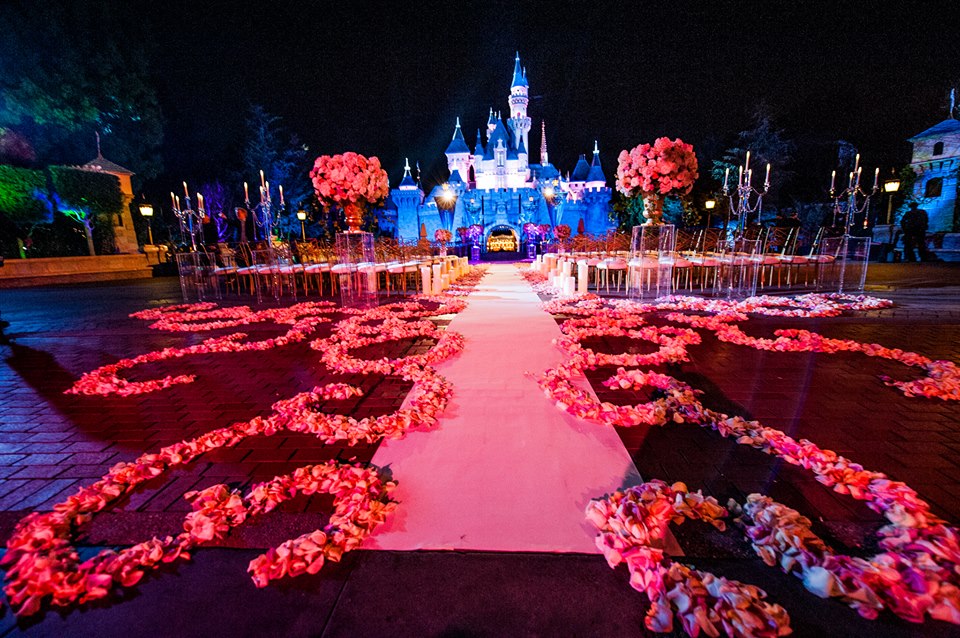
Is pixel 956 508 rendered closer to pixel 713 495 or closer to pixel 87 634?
pixel 713 495

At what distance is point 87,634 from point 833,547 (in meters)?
2.91

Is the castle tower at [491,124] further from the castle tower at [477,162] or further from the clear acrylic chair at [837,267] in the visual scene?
the clear acrylic chair at [837,267]

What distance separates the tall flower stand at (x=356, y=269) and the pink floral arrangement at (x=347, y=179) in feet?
2.10

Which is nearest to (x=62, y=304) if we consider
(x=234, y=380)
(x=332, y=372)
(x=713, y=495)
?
(x=234, y=380)

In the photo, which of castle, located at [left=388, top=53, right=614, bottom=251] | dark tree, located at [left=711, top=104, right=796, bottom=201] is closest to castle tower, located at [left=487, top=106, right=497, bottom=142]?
castle, located at [left=388, top=53, right=614, bottom=251]

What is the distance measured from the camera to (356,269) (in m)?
8.83

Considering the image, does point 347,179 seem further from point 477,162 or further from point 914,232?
point 477,162

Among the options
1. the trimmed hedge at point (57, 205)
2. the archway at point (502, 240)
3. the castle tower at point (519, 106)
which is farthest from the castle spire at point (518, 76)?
the trimmed hedge at point (57, 205)

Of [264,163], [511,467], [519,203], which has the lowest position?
[511,467]

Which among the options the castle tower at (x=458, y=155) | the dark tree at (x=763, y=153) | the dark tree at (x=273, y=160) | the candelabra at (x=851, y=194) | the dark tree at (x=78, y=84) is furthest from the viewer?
the castle tower at (x=458, y=155)

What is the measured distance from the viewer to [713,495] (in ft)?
6.82

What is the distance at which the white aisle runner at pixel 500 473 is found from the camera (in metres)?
1.85

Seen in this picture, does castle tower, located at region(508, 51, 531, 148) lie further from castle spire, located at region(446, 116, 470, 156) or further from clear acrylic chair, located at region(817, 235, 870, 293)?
clear acrylic chair, located at region(817, 235, 870, 293)

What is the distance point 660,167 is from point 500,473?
26.6 ft
